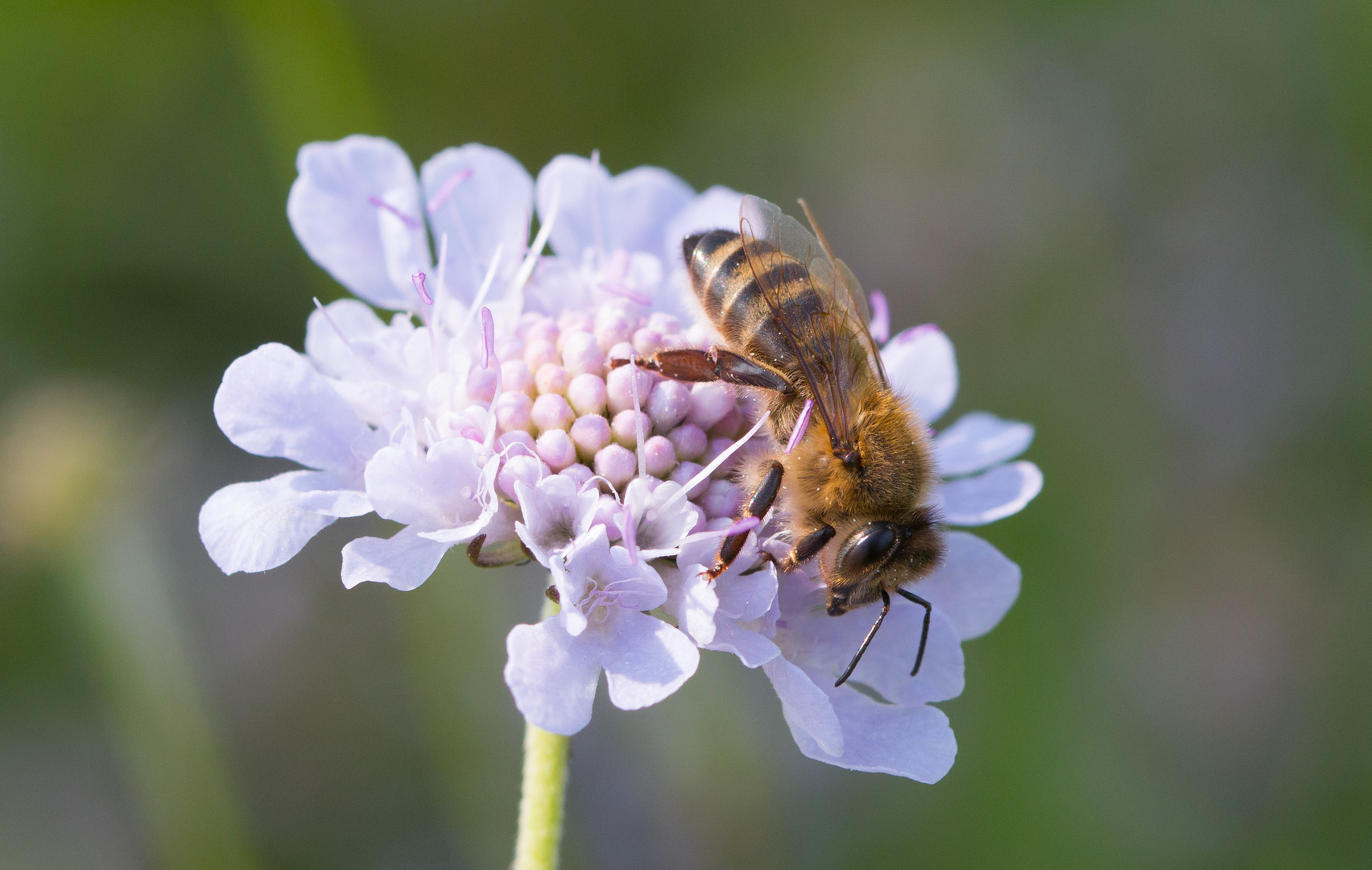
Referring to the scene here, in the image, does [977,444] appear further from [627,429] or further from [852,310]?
[627,429]

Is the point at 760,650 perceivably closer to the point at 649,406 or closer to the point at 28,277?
→ the point at 649,406

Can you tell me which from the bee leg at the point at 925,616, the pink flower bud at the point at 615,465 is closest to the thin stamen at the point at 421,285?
the pink flower bud at the point at 615,465

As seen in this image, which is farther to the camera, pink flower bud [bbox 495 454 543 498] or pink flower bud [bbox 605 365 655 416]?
pink flower bud [bbox 605 365 655 416]

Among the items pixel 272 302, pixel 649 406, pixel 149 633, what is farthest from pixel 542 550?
pixel 272 302

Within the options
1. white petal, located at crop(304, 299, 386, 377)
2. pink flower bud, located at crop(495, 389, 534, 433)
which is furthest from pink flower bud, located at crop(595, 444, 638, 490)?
white petal, located at crop(304, 299, 386, 377)

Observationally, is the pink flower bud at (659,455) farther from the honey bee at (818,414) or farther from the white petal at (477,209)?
the white petal at (477,209)

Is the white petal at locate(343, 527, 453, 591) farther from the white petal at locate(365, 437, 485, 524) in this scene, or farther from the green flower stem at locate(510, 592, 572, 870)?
the green flower stem at locate(510, 592, 572, 870)
